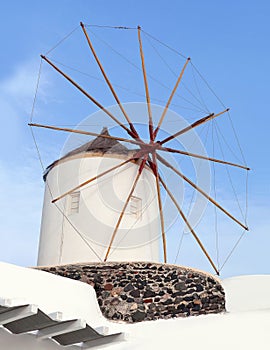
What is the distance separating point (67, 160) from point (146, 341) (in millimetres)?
5635

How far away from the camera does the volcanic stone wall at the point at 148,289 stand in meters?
9.39

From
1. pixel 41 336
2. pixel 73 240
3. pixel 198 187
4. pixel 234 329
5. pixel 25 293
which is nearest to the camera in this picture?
pixel 41 336

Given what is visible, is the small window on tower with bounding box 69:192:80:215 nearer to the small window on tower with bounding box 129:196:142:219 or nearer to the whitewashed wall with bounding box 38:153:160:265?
the whitewashed wall with bounding box 38:153:160:265

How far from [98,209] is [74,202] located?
657mm

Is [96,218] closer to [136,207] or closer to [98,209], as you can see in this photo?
[98,209]

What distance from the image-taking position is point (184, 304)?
31.2ft

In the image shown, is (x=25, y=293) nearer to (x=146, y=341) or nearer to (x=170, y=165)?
(x=146, y=341)

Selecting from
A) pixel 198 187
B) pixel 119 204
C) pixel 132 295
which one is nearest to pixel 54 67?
pixel 119 204

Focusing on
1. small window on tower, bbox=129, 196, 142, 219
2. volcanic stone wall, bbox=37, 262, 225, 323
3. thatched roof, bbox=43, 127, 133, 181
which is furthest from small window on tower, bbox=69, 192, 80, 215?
volcanic stone wall, bbox=37, 262, 225, 323

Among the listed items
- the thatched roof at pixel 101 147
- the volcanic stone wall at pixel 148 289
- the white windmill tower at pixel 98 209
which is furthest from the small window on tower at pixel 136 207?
the volcanic stone wall at pixel 148 289

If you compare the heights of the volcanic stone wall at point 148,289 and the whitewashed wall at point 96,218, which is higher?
the whitewashed wall at point 96,218

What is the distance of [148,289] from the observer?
9648 mm

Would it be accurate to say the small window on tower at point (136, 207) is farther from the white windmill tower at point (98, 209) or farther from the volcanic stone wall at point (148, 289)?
the volcanic stone wall at point (148, 289)

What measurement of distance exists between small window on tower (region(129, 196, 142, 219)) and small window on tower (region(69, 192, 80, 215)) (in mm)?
1187
